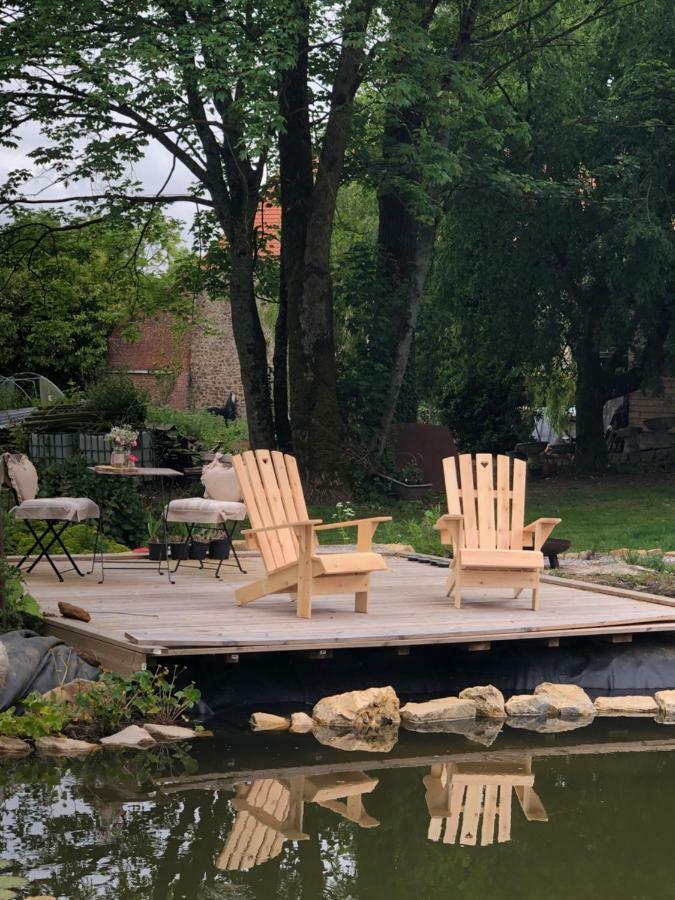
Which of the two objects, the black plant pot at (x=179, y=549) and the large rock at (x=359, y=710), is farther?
the black plant pot at (x=179, y=549)

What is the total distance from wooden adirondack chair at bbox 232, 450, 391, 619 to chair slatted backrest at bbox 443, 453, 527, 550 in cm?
94

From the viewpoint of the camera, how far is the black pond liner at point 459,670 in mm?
7016

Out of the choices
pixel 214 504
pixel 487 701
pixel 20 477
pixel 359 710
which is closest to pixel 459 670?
pixel 487 701

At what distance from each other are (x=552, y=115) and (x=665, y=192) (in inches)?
69.3

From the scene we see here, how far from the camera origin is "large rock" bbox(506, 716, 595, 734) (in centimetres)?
678

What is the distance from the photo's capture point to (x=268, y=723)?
659cm

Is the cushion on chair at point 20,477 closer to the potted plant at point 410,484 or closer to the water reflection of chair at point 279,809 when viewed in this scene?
the water reflection of chair at point 279,809

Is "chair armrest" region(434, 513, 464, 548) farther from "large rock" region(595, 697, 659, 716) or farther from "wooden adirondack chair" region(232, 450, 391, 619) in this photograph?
"large rock" region(595, 697, 659, 716)

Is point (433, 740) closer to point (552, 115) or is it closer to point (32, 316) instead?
point (552, 115)

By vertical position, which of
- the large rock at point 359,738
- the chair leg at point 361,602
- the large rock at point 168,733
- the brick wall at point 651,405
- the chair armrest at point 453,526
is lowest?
the large rock at point 359,738

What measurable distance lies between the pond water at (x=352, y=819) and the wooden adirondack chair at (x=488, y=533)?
1.21 metres

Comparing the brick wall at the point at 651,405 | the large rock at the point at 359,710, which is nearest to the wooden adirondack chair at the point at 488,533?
the large rock at the point at 359,710

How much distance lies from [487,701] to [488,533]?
1484mm

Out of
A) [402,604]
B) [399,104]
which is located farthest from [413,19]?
[402,604]
